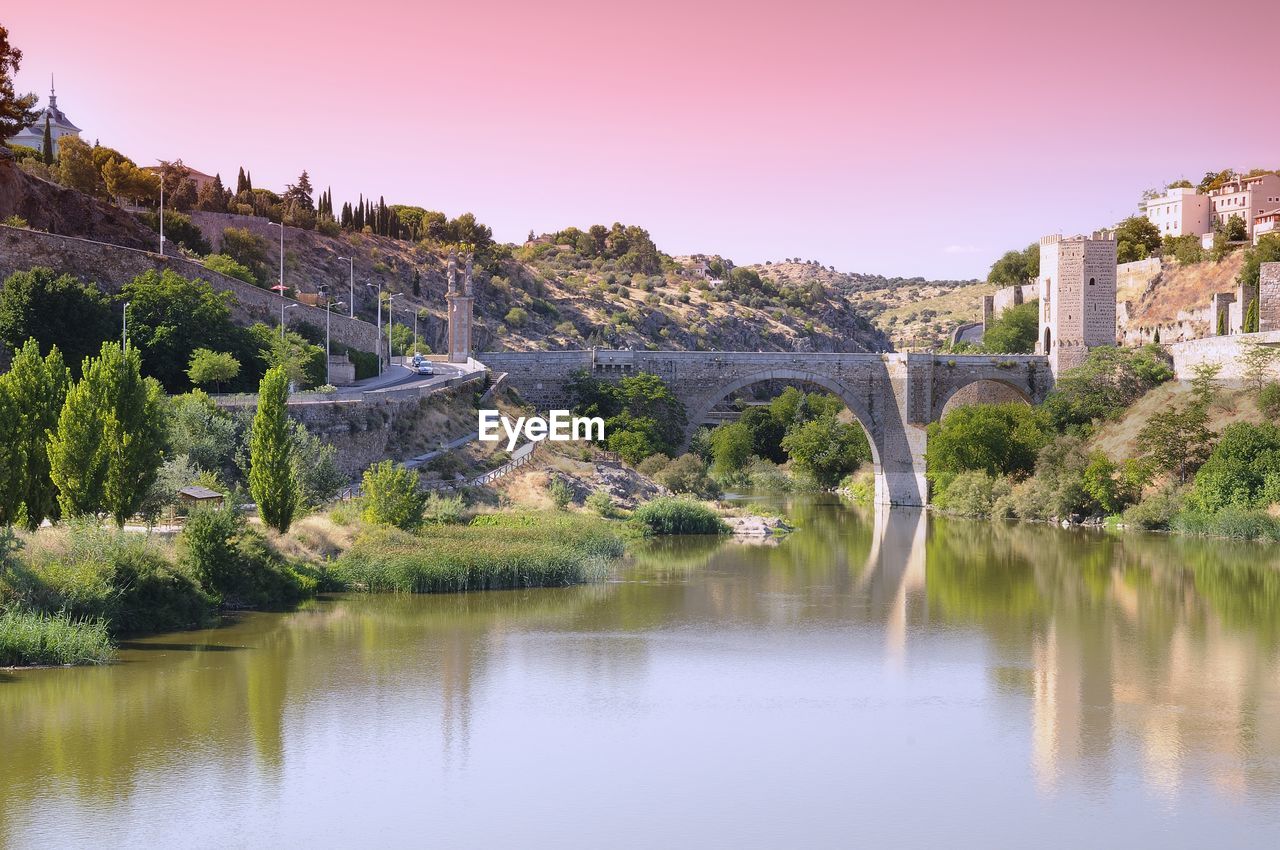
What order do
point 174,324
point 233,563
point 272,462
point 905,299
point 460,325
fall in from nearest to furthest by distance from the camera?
point 233,563 → point 272,462 → point 174,324 → point 460,325 → point 905,299

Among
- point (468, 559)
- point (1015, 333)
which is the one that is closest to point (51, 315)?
point (468, 559)

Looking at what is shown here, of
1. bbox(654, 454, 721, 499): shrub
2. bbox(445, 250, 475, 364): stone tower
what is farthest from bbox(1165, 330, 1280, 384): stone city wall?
bbox(445, 250, 475, 364): stone tower

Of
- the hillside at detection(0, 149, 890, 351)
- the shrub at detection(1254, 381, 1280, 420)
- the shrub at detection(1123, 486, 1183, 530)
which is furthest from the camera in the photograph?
the hillside at detection(0, 149, 890, 351)

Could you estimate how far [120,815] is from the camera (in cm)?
1452

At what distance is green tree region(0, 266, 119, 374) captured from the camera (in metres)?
36.2

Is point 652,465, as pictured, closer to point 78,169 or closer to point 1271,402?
point 1271,402

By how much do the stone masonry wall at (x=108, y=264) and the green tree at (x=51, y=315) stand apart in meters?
2.33

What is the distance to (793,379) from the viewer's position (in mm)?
51781

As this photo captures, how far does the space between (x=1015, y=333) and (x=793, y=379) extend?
1691 cm

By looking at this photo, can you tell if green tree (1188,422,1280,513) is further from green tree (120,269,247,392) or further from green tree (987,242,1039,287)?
green tree (987,242,1039,287)

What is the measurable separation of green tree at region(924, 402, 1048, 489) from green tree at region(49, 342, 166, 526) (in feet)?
93.9

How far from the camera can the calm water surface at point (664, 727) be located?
14773 mm

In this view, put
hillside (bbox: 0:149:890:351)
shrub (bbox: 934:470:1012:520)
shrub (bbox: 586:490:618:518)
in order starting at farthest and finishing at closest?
hillside (bbox: 0:149:890:351) → shrub (bbox: 934:470:1012:520) → shrub (bbox: 586:490:618:518)

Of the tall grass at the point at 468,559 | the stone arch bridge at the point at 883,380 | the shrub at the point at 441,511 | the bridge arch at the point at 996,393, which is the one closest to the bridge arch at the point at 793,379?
the stone arch bridge at the point at 883,380
